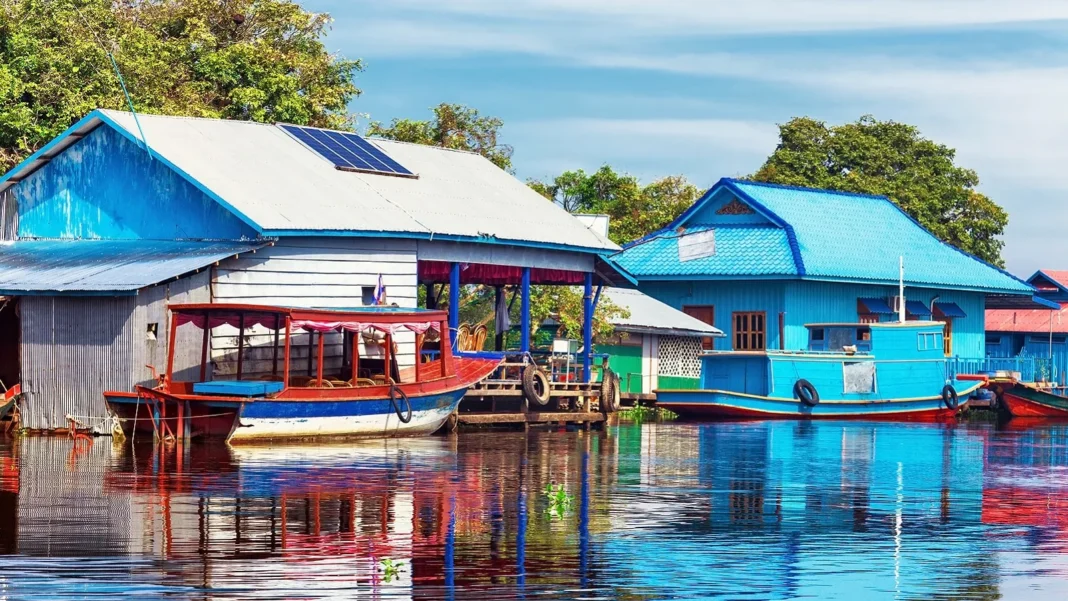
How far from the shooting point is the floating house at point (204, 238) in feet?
84.0

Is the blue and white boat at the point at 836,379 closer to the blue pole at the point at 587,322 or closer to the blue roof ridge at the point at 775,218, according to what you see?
the blue roof ridge at the point at 775,218

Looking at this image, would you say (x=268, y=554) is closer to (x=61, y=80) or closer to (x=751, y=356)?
(x=61, y=80)

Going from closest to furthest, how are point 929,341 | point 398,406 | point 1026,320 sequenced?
point 398,406 < point 929,341 < point 1026,320

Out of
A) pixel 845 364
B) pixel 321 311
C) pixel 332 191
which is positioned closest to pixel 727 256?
pixel 845 364

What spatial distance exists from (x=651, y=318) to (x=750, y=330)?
4.73 meters

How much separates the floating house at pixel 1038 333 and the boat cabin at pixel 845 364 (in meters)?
7.71

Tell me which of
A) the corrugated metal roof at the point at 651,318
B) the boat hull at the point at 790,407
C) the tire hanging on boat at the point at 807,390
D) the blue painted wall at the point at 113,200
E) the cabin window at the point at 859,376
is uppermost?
the blue painted wall at the point at 113,200

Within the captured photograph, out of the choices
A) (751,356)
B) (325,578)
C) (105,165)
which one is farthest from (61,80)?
(325,578)

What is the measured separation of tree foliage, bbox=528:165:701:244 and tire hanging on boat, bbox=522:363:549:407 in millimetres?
18097

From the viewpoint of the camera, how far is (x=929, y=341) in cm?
4238

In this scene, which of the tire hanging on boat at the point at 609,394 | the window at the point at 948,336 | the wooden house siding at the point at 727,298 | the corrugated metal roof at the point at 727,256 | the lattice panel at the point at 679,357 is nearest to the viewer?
the tire hanging on boat at the point at 609,394

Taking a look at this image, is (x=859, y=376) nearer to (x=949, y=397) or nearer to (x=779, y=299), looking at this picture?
(x=949, y=397)

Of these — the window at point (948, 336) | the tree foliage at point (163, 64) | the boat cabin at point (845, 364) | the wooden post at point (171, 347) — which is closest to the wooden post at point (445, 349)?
the wooden post at point (171, 347)

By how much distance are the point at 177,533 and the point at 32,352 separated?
1217cm
